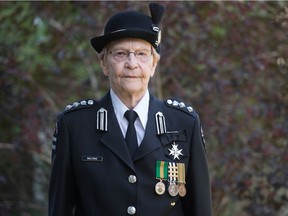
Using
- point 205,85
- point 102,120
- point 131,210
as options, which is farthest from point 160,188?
point 205,85

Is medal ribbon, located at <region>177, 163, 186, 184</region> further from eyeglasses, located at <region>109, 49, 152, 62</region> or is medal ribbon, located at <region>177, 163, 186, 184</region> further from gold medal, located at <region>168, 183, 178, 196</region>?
eyeglasses, located at <region>109, 49, 152, 62</region>

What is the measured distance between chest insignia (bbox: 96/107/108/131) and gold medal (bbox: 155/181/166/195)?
35cm

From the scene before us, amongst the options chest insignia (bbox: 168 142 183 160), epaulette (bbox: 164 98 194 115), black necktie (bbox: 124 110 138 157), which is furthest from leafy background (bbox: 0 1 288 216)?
black necktie (bbox: 124 110 138 157)

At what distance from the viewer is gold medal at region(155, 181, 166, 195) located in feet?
11.3

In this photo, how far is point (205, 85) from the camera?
5.80 m

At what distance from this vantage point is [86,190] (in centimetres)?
347

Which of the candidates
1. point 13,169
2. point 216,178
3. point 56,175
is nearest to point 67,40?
point 13,169

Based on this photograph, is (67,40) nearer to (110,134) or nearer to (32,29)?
(32,29)

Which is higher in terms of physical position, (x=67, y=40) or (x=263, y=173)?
(x=67, y=40)

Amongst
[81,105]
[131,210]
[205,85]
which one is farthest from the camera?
[205,85]

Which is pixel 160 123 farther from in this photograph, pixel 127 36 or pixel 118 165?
pixel 127 36

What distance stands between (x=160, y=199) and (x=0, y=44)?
3.07m

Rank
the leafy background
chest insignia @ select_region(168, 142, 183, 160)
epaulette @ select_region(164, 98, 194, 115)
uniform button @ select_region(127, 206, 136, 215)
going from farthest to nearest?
the leafy background → epaulette @ select_region(164, 98, 194, 115) → chest insignia @ select_region(168, 142, 183, 160) → uniform button @ select_region(127, 206, 136, 215)

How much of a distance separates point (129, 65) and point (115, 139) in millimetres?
349
